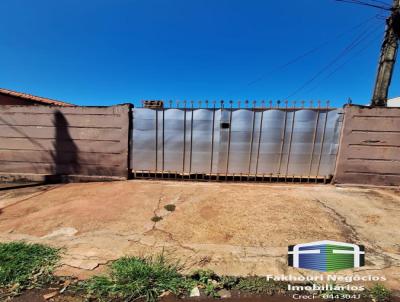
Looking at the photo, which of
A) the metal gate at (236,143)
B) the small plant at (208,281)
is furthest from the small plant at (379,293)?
the metal gate at (236,143)

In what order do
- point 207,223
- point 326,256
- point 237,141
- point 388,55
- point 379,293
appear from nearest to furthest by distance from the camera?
point 379,293 → point 326,256 → point 207,223 → point 237,141 → point 388,55

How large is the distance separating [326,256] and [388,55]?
7011 mm

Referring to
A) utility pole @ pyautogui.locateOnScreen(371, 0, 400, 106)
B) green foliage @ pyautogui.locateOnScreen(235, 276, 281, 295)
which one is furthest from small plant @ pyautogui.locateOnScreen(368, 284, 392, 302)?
utility pole @ pyautogui.locateOnScreen(371, 0, 400, 106)

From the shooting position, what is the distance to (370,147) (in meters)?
5.66

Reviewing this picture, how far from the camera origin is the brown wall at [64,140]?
20.2 ft

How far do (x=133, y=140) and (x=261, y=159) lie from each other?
3638 mm

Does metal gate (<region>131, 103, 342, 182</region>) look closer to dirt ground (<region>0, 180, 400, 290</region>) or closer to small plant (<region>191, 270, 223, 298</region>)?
dirt ground (<region>0, 180, 400, 290</region>)

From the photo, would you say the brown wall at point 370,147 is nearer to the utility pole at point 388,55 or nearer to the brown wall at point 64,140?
the utility pole at point 388,55

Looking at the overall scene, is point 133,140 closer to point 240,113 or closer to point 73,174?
point 73,174

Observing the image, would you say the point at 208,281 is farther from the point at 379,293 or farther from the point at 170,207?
the point at 170,207

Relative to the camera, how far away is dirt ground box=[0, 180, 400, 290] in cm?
276

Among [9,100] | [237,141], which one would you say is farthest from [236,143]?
[9,100]

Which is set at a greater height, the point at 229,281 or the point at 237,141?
the point at 237,141

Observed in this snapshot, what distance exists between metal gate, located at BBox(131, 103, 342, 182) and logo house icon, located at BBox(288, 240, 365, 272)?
3149 millimetres
